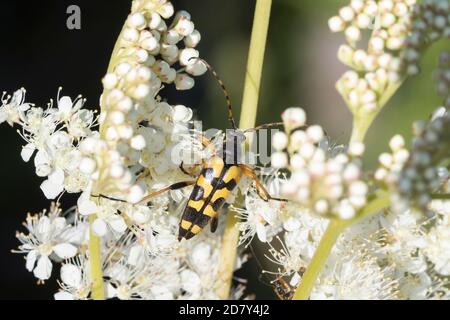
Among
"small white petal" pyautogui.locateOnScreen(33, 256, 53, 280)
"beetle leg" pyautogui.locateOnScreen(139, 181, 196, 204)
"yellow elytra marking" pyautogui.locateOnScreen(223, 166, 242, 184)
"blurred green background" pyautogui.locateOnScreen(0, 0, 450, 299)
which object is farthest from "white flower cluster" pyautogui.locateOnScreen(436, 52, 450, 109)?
"blurred green background" pyautogui.locateOnScreen(0, 0, 450, 299)

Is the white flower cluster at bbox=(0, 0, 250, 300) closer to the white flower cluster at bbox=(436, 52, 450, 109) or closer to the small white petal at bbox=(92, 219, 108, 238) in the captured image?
the small white petal at bbox=(92, 219, 108, 238)

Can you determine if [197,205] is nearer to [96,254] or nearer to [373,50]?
[96,254]

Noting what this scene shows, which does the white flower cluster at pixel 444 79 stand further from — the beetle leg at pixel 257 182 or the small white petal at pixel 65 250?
the small white petal at pixel 65 250

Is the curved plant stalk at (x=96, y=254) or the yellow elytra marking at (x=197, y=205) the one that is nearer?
the curved plant stalk at (x=96, y=254)

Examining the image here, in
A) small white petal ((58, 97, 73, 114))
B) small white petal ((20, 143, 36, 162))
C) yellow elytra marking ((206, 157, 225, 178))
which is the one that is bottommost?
yellow elytra marking ((206, 157, 225, 178))

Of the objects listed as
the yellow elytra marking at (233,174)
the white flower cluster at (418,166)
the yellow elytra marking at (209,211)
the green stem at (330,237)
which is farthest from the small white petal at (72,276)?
the white flower cluster at (418,166)

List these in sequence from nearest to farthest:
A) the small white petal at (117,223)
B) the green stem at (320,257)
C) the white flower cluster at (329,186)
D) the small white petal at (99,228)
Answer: the white flower cluster at (329,186) → the green stem at (320,257) → the small white petal at (99,228) → the small white petal at (117,223)

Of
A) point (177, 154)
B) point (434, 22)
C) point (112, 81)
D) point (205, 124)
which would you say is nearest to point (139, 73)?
point (112, 81)
